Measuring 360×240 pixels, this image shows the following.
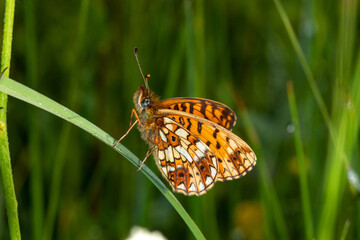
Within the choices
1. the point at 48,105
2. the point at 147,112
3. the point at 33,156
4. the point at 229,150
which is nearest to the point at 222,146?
the point at 229,150

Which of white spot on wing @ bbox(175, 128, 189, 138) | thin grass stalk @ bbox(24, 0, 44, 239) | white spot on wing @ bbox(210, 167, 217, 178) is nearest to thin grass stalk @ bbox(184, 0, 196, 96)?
white spot on wing @ bbox(175, 128, 189, 138)

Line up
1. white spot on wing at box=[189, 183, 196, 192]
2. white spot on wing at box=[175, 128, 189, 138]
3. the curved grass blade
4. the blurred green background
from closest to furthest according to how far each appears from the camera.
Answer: the curved grass blade
white spot on wing at box=[189, 183, 196, 192]
white spot on wing at box=[175, 128, 189, 138]
the blurred green background

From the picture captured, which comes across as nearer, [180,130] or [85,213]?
[180,130]

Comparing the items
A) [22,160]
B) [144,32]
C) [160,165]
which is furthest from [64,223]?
[144,32]

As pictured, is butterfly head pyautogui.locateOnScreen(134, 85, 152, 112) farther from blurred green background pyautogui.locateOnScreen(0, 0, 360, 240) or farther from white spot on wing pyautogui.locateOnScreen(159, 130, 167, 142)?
blurred green background pyautogui.locateOnScreen(0, 0, 360, 240)

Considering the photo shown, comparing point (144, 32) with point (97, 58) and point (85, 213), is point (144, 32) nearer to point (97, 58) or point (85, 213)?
point (97, 58)

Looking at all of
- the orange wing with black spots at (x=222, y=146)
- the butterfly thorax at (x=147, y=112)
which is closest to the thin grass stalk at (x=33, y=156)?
the butterfly thorax at (x=147, y=112)

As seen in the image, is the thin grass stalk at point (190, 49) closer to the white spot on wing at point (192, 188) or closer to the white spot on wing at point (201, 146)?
the white spot on wing at point (201, 146)

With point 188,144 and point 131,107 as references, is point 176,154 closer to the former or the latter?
point 188,144

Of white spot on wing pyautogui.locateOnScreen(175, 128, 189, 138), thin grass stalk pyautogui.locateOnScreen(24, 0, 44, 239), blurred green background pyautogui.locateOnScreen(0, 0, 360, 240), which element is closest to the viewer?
white spot on wing pyautogui.locateOnScreen(175, 128, 189, 138)
